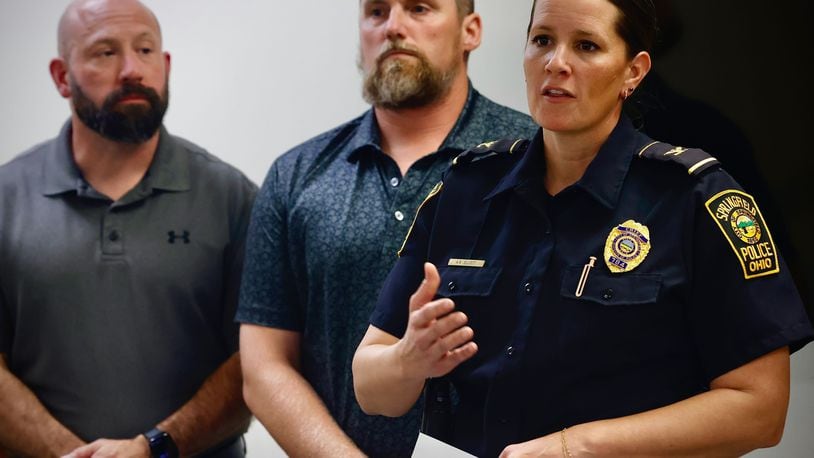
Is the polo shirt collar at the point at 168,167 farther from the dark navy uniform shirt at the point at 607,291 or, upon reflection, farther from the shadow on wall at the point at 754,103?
the shadow on wall at the point at 754,103

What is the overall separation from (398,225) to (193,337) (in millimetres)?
621

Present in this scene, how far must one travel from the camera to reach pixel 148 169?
245cm

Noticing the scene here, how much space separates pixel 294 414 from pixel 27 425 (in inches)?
27.2

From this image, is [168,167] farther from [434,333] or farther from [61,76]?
→ [434,333]

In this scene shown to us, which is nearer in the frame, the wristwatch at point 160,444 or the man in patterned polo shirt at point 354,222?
the man in patterned polo shirt at point 354,222

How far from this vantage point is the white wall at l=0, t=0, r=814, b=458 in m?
2.44

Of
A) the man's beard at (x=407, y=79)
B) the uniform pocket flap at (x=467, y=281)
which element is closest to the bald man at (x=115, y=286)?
the man's beard at (x=407, y=79)

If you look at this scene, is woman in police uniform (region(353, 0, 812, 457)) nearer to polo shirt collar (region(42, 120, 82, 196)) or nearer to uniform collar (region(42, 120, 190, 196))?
uniform collar (region(42, 120, 190, 196))

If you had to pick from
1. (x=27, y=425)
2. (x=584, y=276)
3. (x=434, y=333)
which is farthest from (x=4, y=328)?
(x=584, y=276)

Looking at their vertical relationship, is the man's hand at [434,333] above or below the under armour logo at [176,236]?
below

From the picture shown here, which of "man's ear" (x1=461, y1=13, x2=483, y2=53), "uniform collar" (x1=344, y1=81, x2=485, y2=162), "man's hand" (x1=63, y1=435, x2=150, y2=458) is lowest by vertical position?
"man's hand" (x1=63, y1=435, x2=150, y2=458)

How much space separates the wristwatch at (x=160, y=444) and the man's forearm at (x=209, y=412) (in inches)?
0.4

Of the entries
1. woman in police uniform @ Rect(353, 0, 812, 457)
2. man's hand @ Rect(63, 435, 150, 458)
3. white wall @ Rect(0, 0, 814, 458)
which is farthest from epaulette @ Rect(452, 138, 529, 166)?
man's hand @ Rect(63, 435, 150, 458)

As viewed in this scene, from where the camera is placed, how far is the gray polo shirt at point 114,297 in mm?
2354
